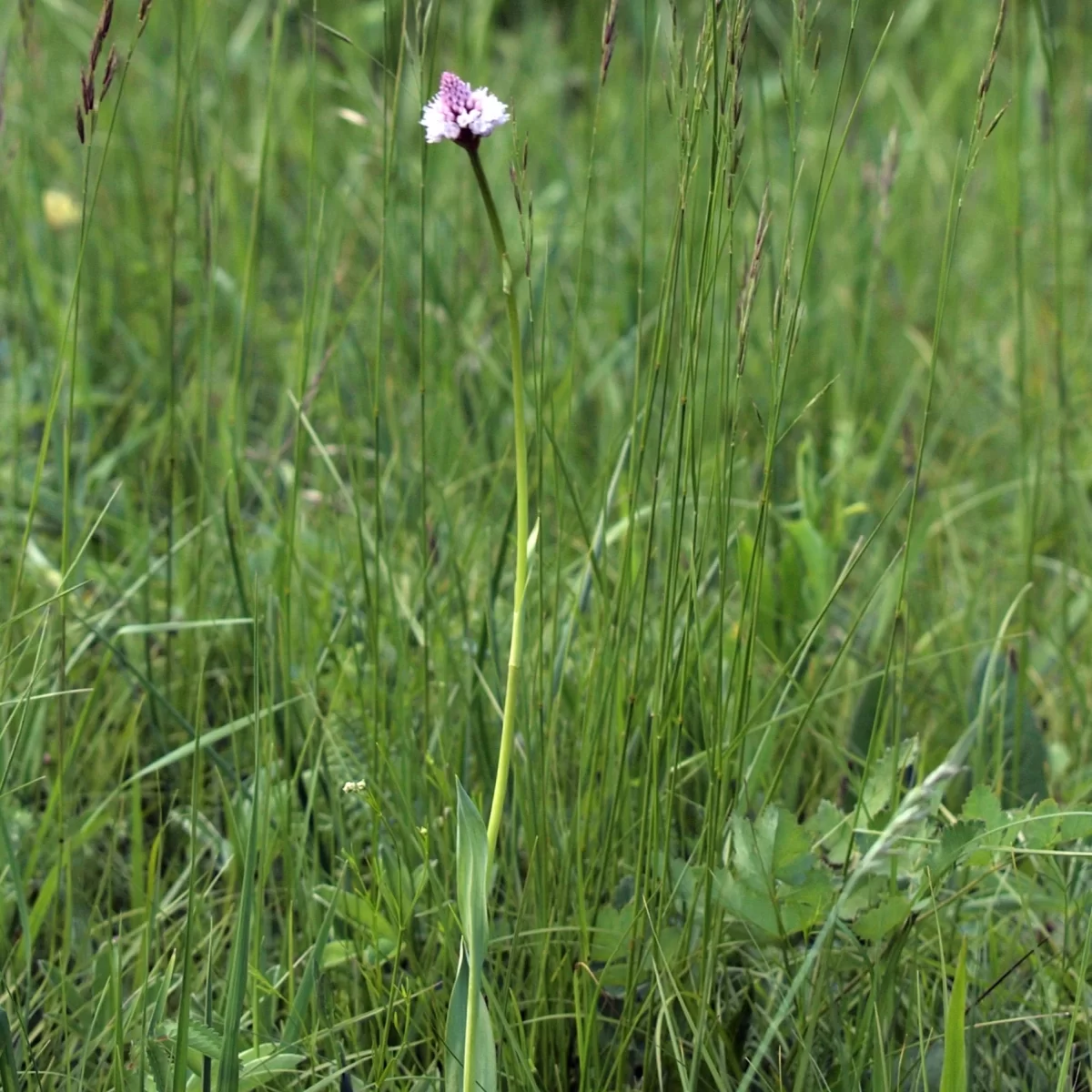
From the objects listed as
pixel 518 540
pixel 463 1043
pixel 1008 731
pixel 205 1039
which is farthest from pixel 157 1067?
pixel 1008 731

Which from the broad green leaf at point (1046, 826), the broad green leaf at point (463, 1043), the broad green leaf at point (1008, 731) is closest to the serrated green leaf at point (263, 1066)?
the broad green leaf at point (463, 1043)

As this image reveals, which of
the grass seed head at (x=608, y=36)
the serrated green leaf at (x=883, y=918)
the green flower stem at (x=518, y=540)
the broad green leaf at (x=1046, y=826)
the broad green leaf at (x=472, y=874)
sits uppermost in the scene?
the grass seed head at (x=608, y=36)

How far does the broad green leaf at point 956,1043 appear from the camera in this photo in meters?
0.80

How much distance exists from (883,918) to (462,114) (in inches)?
24.6

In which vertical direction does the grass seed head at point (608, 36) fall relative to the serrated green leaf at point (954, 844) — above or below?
above

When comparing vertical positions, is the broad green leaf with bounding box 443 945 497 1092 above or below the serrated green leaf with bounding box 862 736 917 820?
below

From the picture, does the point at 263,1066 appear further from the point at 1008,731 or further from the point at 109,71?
the point at 1008,731

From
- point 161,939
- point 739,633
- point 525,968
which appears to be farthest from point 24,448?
point 739,633

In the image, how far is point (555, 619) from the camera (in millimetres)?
1071

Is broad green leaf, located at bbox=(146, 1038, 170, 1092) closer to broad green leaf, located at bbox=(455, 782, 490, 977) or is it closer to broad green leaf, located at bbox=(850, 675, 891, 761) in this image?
broad green leaf, located at bbox=(455, 782, 490, 977)

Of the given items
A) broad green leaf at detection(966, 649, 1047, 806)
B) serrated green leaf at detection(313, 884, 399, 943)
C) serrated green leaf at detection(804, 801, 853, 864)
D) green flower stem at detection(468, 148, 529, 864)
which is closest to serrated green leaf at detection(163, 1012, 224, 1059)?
serrated green leaf at detection(313, 884, 399, 943)

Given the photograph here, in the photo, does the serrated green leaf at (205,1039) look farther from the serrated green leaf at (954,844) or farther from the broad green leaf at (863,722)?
the broad green leaf at (863,722)

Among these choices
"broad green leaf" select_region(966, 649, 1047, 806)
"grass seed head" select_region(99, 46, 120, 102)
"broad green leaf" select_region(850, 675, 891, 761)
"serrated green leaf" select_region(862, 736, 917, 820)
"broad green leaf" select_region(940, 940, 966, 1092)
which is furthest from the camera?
"broad green leaf" select_region(850, 675, 891, 761)

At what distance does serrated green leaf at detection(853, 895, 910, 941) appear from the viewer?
0.96 meters
